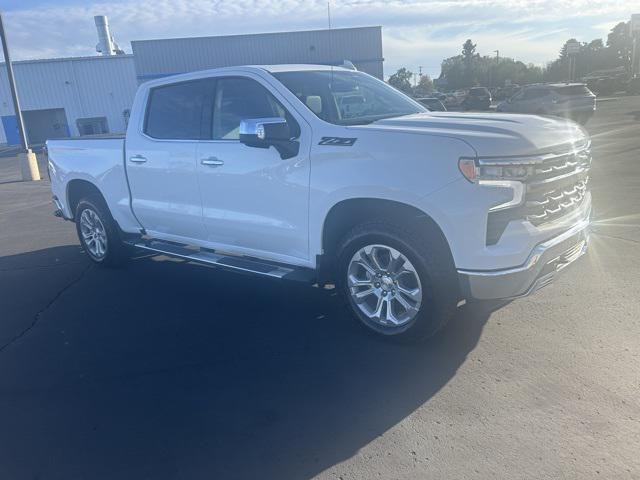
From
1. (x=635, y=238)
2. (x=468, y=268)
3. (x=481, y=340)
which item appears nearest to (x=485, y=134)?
(x=468, y=268)

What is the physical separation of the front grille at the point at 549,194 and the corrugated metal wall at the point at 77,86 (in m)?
41.5

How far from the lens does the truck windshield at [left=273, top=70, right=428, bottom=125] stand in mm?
4535

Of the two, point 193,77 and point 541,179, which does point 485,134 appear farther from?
point 193,77

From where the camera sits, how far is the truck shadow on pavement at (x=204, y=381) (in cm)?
304

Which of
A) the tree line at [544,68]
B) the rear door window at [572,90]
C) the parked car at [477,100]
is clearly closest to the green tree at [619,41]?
the tree line at [544,68]

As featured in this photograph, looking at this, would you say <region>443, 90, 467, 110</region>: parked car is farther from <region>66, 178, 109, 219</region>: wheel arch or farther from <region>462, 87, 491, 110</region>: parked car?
<region>66, 178, 109, 219</region>: wheel arch

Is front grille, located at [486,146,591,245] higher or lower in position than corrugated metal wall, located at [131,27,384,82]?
lower

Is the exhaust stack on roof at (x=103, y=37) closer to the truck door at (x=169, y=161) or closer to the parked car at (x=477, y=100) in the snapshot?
the parked car at (x=477, y=100)

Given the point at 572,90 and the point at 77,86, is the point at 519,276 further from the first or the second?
the point at 77,86

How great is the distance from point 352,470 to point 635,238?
4.91m

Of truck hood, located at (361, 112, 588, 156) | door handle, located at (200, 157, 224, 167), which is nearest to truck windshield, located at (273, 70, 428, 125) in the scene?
truck hood, located at (361, 112, 588, 156)

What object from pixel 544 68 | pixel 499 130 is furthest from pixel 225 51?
pixel 544 68

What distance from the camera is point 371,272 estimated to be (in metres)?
4.11

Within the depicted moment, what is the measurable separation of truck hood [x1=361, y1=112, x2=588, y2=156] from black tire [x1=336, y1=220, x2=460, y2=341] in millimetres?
663
